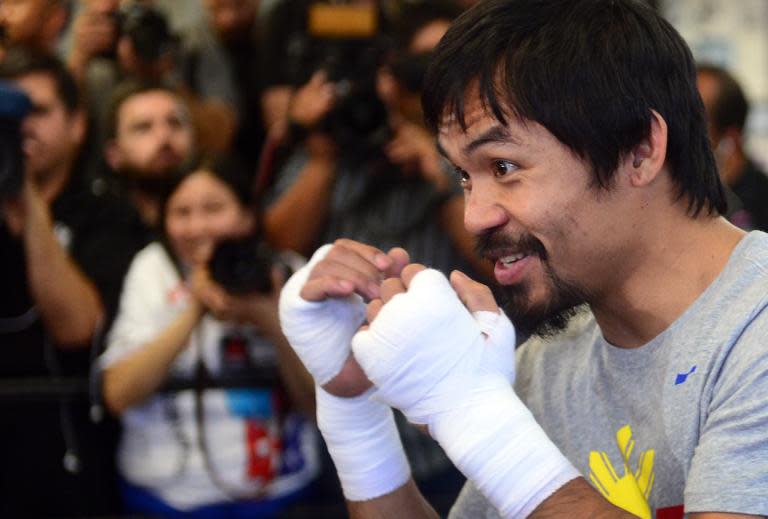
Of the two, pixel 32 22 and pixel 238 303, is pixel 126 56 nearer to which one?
pixel 32 22

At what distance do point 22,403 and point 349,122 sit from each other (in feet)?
3.39

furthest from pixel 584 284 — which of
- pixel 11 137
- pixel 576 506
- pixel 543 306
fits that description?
pixel 11 137

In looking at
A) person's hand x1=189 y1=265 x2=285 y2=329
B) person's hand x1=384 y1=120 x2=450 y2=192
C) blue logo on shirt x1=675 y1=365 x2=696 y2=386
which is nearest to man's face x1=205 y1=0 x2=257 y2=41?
person's hand x1=384 y1=120 x2=450 y2=192

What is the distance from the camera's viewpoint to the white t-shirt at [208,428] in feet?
8.11

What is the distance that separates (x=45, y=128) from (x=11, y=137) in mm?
446

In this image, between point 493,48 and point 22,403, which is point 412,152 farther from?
point 493,48

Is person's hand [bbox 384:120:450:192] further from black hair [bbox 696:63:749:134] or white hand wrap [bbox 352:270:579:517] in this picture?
white hand wrap [bbox 352:270:579:517]

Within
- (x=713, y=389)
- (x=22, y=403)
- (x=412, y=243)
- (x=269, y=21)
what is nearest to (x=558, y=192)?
(x=713, y=389)

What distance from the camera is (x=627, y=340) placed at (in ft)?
4.77

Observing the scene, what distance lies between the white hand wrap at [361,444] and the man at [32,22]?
5.51 ft

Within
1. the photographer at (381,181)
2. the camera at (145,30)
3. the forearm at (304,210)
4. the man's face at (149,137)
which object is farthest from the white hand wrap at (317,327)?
the camera at (145,30)

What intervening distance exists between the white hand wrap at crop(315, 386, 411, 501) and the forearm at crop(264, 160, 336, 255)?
128cm

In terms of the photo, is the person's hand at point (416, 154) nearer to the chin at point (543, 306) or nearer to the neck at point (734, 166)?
the neck at point (734, 166)

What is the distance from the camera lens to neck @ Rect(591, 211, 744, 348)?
1380mm
